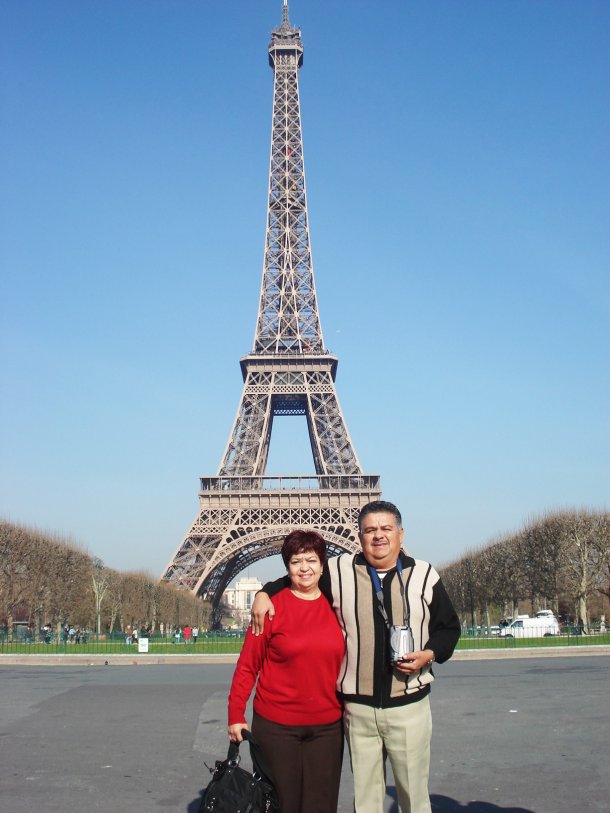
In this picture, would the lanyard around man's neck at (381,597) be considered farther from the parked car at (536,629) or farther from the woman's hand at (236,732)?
the parked car at (536,629)

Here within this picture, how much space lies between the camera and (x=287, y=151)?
67.2m

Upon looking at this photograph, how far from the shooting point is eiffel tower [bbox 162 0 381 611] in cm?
5734

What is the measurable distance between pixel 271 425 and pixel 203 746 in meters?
57.2

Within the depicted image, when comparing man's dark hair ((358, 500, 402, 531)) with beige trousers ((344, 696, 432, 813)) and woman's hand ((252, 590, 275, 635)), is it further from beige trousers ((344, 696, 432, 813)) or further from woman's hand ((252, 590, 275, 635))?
beige trousers ((344, 696, 432, 813))

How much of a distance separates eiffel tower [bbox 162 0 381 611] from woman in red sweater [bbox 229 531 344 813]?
49896mm

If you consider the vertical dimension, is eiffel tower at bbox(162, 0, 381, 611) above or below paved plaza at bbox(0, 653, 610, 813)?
above

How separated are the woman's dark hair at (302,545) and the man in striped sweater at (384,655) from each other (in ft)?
0.37

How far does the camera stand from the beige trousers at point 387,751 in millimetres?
4559

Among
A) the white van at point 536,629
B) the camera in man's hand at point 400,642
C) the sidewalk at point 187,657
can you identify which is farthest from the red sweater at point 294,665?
the white van at point 536,629

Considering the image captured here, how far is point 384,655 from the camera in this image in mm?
4574

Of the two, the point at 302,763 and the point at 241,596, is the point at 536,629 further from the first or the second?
the point at 241,596

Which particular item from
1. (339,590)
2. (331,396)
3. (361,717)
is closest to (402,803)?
(361,717)

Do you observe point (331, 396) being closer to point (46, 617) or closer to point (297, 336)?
point (297, 336)

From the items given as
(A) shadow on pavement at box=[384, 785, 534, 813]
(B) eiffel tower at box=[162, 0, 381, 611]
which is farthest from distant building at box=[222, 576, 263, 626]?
(A) shadow on pavement at box=[384, 785, 534, 813]
